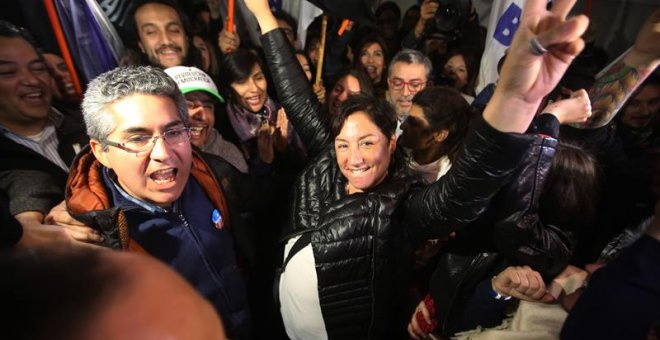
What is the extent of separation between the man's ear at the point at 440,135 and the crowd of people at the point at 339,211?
44 mm

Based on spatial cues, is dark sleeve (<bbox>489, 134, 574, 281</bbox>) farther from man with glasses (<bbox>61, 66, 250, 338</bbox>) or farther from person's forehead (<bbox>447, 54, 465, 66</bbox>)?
person's forehead (<bbox>447, 54, 465, 66</bbox>)

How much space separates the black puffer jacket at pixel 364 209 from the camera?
1175 mm

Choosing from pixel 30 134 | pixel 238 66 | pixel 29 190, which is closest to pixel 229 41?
pixel 238 66

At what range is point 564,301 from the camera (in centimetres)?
126

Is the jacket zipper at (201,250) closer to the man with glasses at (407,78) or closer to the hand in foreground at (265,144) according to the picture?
the hand in foreground at (265,144)

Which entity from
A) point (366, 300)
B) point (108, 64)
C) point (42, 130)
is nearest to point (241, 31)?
point (108, 64)

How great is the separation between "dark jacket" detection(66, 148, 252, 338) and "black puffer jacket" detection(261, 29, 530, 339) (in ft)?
1.06

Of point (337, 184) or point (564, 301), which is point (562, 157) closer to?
point (564, 301)

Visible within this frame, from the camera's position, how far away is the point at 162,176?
1.41 metres

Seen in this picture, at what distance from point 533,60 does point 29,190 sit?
1887mm

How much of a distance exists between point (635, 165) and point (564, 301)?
50.5 inches

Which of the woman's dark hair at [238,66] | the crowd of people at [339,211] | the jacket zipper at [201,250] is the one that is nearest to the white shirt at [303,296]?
the crowd of people at [339,211]

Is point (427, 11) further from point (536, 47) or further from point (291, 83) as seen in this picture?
point (536, 47)

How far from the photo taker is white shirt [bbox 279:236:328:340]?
1666 mm
